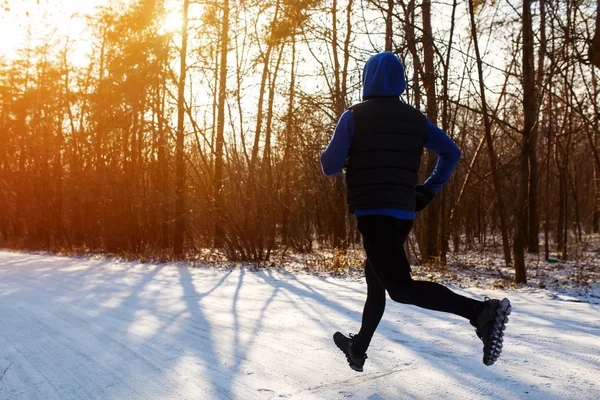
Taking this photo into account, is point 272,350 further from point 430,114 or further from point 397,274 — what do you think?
point 430,114

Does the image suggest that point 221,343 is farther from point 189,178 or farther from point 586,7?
point 189,178

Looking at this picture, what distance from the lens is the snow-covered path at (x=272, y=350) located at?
3277 millimetres

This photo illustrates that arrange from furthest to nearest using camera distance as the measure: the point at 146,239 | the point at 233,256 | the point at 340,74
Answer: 1. the point at 146,239
2. the point at 340,74
3. the point at 233,256

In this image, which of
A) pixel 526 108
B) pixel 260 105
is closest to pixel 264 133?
pixel 260 105

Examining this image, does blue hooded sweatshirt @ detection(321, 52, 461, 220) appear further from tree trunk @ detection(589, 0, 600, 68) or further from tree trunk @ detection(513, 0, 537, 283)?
tree trunk @ detection(513, 0, 537, 283)

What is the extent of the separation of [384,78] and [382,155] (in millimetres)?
474

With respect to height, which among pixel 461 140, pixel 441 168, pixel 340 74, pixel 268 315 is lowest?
pixel 268 315

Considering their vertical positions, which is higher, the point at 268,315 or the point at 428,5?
the point at 428,5

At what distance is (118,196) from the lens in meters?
18.8

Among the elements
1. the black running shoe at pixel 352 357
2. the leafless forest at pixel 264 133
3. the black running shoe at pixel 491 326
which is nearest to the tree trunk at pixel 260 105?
the leafless forest at pixel 264 133

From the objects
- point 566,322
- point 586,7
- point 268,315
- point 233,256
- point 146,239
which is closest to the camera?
point 566,322

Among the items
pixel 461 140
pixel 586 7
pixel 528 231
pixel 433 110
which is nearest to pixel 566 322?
pixel 433 110

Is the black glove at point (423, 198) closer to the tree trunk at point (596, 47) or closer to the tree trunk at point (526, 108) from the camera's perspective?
the tree trunk at point (596, 47)

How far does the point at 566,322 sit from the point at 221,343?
3.32 m
